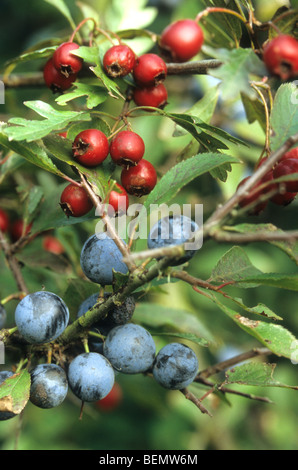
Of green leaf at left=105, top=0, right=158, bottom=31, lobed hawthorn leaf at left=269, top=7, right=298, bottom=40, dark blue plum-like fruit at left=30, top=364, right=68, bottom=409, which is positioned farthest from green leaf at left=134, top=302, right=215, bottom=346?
green leaf at left=105, top=0, right=158, bottom=31

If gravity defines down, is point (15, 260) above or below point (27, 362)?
below

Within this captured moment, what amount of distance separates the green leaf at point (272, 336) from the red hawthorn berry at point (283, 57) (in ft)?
1.58

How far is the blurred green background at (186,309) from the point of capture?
236 cm

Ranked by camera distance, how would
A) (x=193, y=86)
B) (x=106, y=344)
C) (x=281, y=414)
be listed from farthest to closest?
(x=281, y=414), (x=193, y=86), (x=106, y=344)

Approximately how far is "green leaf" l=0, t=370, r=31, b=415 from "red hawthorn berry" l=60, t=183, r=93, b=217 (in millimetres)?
365

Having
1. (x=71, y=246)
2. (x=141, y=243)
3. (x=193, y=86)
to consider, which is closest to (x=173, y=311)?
(x=141, y=243)

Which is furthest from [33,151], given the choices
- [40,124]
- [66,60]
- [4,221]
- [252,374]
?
[4,221]

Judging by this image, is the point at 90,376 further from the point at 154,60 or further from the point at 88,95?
the point at 154,60

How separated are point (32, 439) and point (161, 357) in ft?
5.13

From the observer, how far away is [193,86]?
2797 mm

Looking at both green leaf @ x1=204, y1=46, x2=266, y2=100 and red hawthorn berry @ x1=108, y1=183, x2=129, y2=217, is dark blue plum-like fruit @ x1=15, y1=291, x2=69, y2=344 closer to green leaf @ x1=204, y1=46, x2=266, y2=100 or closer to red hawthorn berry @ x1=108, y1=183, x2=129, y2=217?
red hawthorn berry @ x1=108, y1=183, x2=129, y2=217

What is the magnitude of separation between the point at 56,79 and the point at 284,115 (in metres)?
0.63

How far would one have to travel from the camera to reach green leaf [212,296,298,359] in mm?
911
